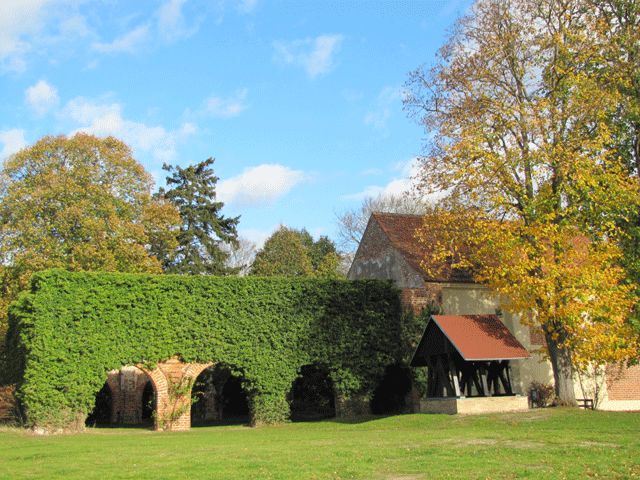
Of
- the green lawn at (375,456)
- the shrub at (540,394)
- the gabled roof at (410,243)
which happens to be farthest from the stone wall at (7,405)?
the shrub at (540,394)

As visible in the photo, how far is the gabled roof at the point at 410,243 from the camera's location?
25.8 meters

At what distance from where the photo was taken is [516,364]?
25.4 meters

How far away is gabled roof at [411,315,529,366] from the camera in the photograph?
19.9 m

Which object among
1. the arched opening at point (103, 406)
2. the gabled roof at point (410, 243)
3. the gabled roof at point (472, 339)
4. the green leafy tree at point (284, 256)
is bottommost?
the arched opening at point (103, 406)

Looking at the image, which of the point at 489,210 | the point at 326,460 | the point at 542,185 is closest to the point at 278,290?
the point at 489,210

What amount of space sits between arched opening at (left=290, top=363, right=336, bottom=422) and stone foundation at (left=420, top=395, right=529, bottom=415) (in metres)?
8.56

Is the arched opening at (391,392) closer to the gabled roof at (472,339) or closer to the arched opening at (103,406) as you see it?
the gabled roof at (472,339)

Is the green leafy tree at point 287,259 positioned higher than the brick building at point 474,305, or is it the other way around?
the green leafy tree at point 287,259

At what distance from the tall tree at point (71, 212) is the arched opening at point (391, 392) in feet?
41.3

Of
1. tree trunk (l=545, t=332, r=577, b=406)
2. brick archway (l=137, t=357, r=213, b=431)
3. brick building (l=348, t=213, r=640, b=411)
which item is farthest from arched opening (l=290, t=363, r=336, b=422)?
tree trunk (l=545, t=332, r=577, b=406)

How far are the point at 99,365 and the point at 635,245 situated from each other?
1833 cm

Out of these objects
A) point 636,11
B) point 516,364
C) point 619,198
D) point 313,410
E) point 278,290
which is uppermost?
point 636,11

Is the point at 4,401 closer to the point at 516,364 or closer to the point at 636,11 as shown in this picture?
the point at 516,364

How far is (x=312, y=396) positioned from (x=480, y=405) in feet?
35.2
